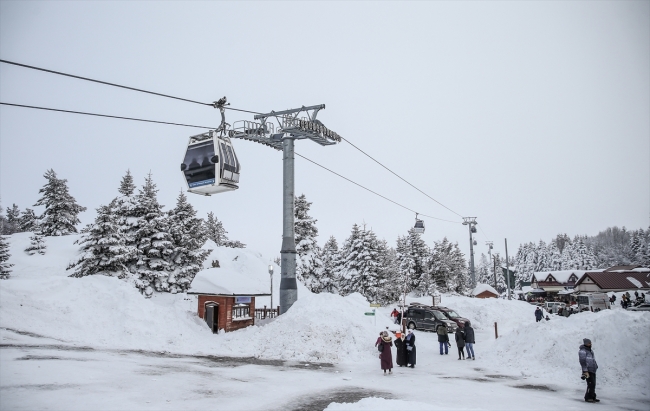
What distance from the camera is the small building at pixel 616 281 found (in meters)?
68.6

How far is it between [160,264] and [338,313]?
2094 centimetres

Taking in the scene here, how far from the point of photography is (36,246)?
47000 mm

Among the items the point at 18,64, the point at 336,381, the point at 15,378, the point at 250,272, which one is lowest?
the point at 336,381

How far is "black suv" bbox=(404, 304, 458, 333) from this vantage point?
27744 millimetres

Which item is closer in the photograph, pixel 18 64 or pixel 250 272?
pixel 18 64

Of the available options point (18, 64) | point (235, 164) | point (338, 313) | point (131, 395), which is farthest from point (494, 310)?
point (18, 64)

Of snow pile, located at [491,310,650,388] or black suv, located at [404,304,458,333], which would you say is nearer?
snow pile, located at [491,310,650,388]

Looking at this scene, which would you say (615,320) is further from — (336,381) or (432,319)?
(432,319)

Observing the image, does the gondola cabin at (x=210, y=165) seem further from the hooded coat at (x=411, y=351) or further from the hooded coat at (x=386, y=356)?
the hooded coat at (x=411, y=351)

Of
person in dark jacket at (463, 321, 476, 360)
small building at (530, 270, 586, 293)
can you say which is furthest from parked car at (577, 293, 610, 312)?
small building at (530, 270, 586, 293)

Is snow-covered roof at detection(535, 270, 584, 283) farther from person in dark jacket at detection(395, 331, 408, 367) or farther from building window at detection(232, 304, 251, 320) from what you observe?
person in dark jacket at detection(395, 331, 408, 367)

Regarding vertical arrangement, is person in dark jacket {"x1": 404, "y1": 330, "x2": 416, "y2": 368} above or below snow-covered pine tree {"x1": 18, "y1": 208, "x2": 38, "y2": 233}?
below

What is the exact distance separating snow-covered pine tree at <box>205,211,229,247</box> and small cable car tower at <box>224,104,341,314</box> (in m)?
57.0

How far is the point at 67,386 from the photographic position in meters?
9.91
